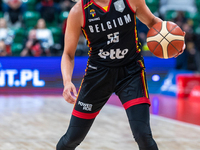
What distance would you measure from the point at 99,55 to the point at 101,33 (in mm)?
213

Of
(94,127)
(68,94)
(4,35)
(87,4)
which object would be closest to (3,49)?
(4,35)

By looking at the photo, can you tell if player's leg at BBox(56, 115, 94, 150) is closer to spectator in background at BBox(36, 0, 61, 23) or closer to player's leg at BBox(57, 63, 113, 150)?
player's leg at BBox(57, 63, 113, 150)

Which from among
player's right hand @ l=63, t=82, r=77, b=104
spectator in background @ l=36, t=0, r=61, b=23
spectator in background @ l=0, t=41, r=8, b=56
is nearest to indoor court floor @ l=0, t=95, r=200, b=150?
player's right hand @ l=63, t=82, r=77, b=104

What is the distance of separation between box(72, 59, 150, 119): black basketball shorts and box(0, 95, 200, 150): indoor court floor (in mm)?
1500

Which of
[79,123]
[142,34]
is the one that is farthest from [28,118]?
[142,34]

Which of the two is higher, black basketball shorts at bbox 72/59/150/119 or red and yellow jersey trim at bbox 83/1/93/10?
red and yellow jersey trim at bbox 83/1/93/10

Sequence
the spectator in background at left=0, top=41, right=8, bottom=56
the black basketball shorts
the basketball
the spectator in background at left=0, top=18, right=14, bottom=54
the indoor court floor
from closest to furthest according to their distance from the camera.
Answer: the black basketball shorts, the basketball, the indoor court floor, the spectator in background at left=0, top=41, right=8, bottom=56, the spectator in background at left=0, top=18, right=14, bottom=54

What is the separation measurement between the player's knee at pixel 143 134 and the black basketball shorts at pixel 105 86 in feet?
0.96

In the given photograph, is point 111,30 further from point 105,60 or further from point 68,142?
point 68,142

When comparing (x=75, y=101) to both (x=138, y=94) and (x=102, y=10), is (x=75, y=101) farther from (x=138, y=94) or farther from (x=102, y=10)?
(x=102, y=10)

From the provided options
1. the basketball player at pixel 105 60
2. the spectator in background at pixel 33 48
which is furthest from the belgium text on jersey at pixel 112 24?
the spectator in background at pixel 33 48

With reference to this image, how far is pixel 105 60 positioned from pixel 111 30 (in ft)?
0.93

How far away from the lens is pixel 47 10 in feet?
40.1

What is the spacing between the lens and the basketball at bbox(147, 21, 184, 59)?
347cm
